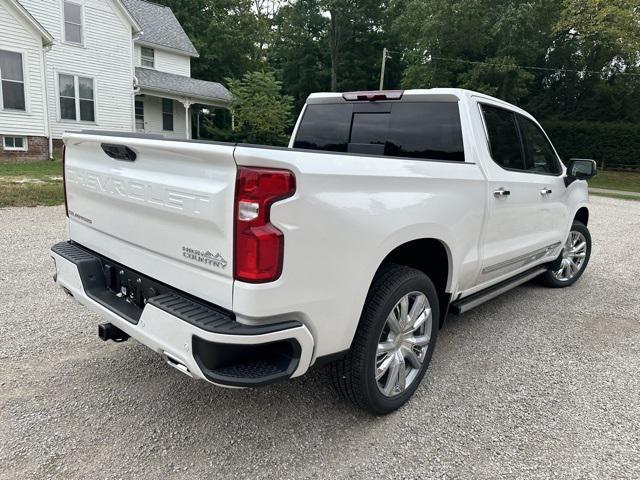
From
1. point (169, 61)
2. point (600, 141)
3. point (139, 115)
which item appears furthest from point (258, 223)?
point (600, 141)

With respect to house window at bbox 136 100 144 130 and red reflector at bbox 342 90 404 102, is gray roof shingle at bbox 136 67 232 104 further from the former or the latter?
red reflector at bbox 342 90 404 102

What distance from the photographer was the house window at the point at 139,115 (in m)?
23.4

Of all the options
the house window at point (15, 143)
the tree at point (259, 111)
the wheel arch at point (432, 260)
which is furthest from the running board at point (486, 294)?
the tree at point (259, 111)

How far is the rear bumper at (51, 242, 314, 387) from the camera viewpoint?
2023mm

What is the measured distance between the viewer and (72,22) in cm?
1806

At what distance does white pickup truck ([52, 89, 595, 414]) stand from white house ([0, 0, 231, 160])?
52.5ft

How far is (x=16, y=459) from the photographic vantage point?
234cm

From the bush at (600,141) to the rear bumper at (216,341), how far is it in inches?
1117

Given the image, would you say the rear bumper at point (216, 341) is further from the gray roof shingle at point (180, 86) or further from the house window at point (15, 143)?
the gray roof shingle at point (180, 86)

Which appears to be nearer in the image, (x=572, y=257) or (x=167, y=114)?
(x=572, y=257)

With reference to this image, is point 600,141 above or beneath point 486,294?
above

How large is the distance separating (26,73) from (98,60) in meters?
3.39

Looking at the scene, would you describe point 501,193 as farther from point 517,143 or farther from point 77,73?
point 77,73

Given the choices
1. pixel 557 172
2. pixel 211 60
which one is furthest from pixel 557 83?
pixel 557 172
